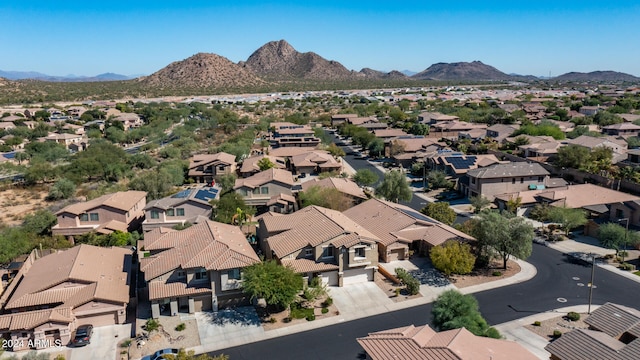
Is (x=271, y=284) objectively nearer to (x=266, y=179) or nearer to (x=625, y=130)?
(x=266, y=179)

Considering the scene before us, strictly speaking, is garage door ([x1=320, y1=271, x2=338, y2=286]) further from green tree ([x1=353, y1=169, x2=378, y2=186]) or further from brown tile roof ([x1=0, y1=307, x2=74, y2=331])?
green tree ([x1=353, y1=169, x2=378, y2=186])

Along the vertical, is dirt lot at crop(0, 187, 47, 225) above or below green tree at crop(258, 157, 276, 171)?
below

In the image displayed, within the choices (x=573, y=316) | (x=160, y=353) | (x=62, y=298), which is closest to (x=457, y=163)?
(x=573, y=316)

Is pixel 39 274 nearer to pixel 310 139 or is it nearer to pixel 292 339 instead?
pixel 292 339

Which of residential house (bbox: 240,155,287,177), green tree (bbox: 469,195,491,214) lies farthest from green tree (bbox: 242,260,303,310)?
residential house (bbox: 240,155,287,177)

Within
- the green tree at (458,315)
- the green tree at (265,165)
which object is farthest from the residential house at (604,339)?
the green tree at (265,165)

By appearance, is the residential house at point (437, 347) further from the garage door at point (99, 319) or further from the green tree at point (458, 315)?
the garage door at point (99, 319)
